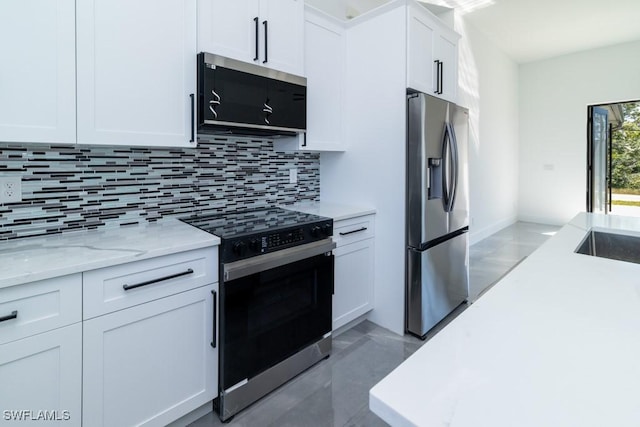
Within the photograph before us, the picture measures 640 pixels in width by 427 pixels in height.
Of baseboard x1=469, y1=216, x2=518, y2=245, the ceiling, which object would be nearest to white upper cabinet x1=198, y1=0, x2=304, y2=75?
the ceiling

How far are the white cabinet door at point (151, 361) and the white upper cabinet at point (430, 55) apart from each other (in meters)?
2.00

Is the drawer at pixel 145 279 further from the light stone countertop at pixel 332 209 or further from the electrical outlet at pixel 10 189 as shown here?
the light stone countertop at pixel 332 209

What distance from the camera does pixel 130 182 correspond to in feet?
6.04

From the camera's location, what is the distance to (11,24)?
1.24m

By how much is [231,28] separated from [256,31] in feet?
0.54

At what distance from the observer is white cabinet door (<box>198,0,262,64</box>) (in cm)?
176

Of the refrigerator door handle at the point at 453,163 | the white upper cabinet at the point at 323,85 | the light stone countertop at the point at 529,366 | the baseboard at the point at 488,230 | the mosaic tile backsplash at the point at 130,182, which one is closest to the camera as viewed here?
the light stone countertop at the point at 529,366

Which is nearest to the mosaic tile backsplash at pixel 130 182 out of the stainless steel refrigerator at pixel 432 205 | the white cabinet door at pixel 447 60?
the stainless steel refrigerator at pixel 432 205

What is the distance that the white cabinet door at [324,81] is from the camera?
7.83ft

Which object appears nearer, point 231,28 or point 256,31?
point 231,28

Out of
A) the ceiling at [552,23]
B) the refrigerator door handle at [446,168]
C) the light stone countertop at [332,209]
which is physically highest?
the ceiling at [552,23]

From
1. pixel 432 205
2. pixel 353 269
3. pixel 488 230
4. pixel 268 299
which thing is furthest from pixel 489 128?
pixel 268 299

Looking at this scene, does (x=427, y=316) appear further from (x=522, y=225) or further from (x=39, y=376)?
(x=522, y=225)

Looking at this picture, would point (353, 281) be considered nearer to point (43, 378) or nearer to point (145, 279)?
point (145, 279)
